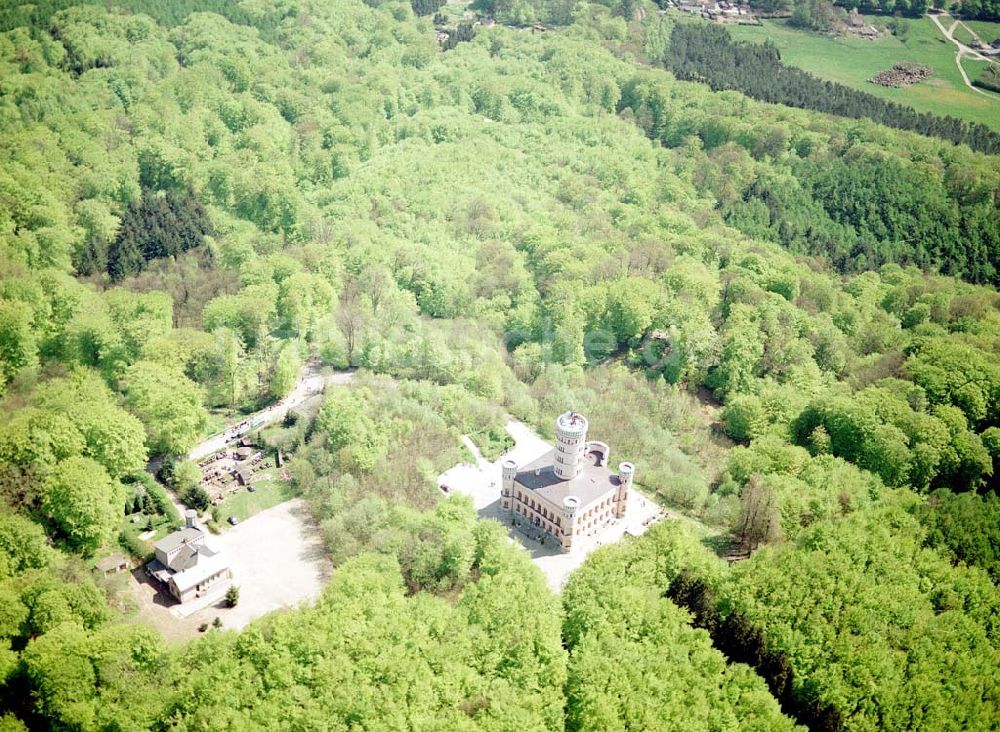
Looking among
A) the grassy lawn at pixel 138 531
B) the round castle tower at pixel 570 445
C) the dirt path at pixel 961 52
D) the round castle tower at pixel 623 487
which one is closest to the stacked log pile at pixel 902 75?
the dirt path at pixel 961 52

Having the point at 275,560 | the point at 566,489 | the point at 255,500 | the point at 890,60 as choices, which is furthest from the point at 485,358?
the point at 890,60

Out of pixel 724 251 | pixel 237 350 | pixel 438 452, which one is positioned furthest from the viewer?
pixel 724 251

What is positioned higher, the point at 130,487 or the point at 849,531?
the point at 849,531

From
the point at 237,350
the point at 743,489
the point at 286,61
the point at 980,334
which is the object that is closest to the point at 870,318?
the point at 980,334

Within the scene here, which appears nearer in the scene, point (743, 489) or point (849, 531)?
point (849, 531)

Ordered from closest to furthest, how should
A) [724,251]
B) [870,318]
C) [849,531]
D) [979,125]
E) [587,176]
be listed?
[849,531] → [870,318] → [724,251] → [587,176] → [979,125]

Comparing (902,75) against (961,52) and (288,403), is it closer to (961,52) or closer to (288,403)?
(961,52)

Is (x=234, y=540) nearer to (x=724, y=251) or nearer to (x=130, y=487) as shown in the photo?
(x=130, y=487)
